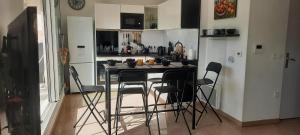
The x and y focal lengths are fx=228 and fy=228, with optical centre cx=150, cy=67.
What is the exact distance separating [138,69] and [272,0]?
7.17ft

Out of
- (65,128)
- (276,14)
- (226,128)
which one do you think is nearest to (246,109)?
(226,128)

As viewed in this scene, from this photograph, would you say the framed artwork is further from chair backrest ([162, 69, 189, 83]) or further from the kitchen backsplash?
chair backrest ([162, 69, 189, 83])

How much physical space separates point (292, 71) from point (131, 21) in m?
3.51

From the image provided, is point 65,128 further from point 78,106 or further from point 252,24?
point 252,24

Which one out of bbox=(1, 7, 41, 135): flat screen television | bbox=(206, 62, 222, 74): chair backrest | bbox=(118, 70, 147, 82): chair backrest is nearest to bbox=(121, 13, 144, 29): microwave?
bbox=(206, 62, 222, 74): chair backrest

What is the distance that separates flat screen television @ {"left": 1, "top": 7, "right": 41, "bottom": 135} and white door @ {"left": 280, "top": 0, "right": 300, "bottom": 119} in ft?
12.1

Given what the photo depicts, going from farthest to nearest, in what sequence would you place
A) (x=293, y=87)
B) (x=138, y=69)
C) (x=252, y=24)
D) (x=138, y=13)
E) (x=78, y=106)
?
1. (x=138, y=13)
2. (x=78, y=106)
3. (x=293, y=87)
4. (x=252, y=24)
5. (x=138, y=69)

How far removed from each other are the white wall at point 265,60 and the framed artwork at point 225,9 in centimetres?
35

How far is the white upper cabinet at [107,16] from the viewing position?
17.3 ft

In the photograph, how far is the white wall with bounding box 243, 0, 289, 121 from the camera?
10.8 ft

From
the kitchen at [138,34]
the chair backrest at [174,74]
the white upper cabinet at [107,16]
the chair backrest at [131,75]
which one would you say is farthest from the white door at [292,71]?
the white upper cabinet at [107,16]

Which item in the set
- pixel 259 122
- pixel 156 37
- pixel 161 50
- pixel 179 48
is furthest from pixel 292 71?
pixel 156 37

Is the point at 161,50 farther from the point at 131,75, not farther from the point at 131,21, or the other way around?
the point at 131,75

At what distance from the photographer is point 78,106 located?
172 inches
